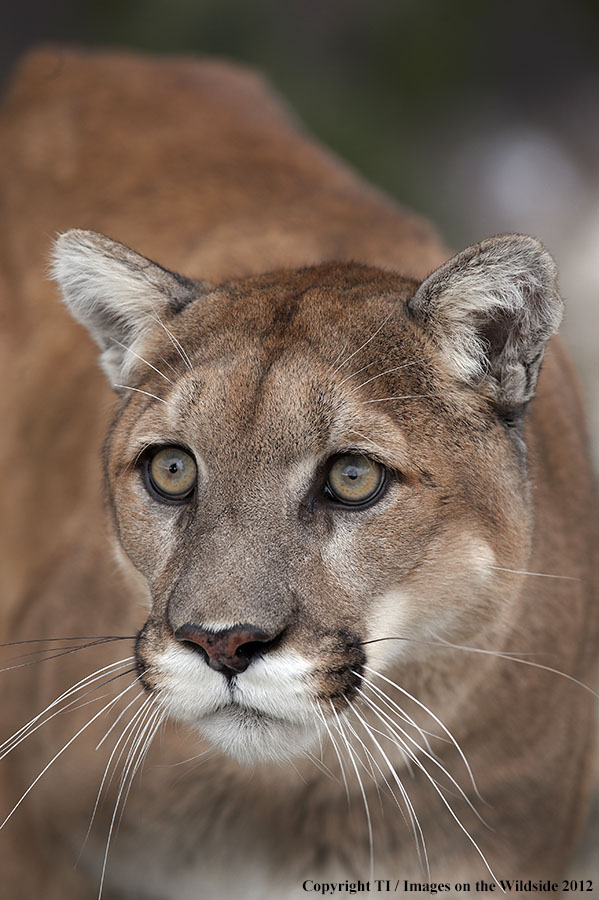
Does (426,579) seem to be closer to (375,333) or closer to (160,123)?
(375,333)

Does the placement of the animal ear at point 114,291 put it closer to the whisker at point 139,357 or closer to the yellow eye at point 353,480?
the whisker at point 139,357

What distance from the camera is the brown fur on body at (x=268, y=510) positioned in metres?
2.46

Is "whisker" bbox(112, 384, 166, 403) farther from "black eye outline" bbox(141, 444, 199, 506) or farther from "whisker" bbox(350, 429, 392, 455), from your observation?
"whisker" bbox(350, 429, 392, 455)

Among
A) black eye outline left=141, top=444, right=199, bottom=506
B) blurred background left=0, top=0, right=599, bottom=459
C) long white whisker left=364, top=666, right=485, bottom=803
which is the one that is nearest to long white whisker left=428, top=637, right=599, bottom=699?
long white whisker left=364, top=666, right=485, bottom=803

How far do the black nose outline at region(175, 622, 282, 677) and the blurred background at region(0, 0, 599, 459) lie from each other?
574cm

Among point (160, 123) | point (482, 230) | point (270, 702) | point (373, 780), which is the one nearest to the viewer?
point (270, 702)

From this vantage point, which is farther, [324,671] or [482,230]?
[482,230]

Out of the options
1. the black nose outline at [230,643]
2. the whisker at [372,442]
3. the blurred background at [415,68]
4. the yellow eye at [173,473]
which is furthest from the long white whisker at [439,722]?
the blurred background at [415,68]

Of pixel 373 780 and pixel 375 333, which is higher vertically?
pixel 375 333

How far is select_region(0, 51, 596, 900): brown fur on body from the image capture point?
2.46 metres

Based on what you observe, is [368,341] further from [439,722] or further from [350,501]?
[439,722]

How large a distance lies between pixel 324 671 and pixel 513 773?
3.42ft

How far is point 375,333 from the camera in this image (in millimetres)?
2670

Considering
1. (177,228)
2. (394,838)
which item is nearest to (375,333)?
(394,838)
